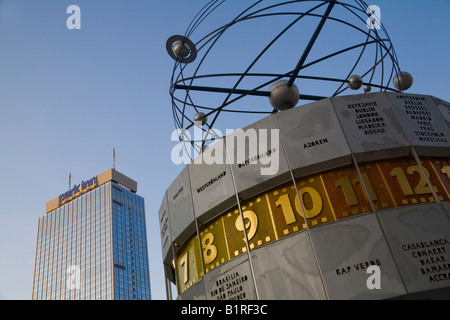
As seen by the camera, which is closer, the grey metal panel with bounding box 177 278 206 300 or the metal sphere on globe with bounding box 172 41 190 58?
the grey metal panel with bounding box 177 278 206 300

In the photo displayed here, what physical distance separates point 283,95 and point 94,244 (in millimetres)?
141404

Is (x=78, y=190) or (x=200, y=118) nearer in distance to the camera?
(x=200, y=118)

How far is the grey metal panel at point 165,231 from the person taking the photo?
12.9 meters

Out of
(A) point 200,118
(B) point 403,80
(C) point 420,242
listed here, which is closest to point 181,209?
(A) point 200,118

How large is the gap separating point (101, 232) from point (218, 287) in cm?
13972

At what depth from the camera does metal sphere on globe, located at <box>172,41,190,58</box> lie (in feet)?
42.1

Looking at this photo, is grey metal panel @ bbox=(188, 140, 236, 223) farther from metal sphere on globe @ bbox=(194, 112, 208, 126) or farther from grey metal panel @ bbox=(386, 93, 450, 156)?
grey metal panel @ bbox=(386, 93, 450, 156)

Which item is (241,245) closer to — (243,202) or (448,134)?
(243,202)

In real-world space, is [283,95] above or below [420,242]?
above

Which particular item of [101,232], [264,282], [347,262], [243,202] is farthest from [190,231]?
[101,232]

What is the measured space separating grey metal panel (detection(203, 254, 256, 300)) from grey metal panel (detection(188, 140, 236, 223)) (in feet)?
5.66

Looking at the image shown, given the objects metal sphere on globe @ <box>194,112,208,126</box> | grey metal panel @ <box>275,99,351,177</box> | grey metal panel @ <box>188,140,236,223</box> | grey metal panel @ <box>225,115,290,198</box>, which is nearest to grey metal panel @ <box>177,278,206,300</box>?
grey metal panel @ <box>188,140,236,223</box>

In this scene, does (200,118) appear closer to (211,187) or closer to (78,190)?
(211,187)

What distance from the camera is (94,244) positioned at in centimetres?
13750
